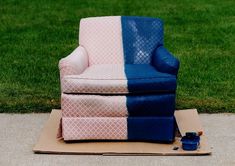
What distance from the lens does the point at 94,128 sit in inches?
204

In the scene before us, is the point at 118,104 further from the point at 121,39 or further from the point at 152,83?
the point at 121,39

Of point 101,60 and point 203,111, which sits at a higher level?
point 101,60

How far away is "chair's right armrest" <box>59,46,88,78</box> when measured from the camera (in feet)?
17.2

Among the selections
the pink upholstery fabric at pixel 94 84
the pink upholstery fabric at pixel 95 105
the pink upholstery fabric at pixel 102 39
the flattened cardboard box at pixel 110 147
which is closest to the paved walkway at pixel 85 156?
the flattened cardboard box at pixel 110 147

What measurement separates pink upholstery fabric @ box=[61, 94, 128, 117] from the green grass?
3.31 ft

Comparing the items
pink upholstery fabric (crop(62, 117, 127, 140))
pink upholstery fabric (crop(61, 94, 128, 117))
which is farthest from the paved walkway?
pink upholstery fabric (crop(61, 94, 128, 117))

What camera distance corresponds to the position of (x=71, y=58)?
5.41 meters

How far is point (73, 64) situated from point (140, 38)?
40.0 inches

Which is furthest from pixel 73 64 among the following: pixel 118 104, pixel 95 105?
pixel 118 104

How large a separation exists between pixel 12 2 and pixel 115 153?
7352 mm

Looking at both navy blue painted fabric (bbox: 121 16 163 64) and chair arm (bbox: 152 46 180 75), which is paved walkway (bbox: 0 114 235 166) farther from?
navy blue painted fabric (bbox: 121 16 163 64)

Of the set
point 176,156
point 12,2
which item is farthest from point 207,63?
point 12,2

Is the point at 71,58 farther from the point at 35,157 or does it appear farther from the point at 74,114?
the point at 35,157

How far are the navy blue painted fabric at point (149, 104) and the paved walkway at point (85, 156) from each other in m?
0.41
